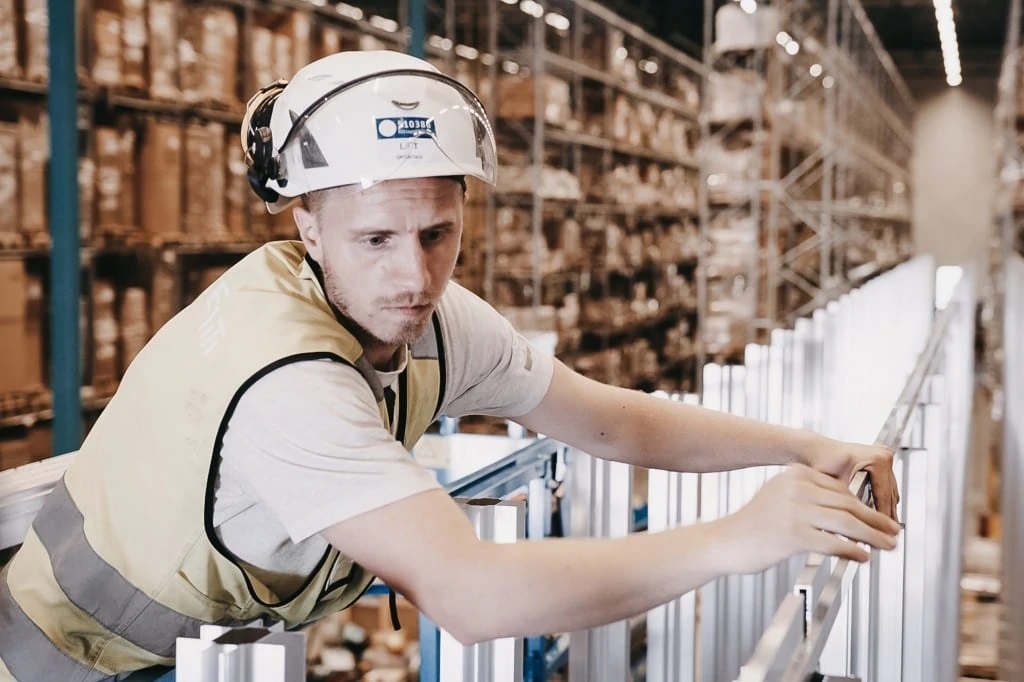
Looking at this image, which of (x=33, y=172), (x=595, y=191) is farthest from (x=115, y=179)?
(x=595, y=191)

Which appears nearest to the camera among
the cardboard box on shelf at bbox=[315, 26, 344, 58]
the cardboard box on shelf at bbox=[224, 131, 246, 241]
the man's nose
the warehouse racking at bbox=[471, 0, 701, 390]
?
the man's nose

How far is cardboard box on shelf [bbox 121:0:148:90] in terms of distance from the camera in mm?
4430

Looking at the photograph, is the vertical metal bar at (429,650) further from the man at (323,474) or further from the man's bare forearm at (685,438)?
the man's bare forearm at (685,438)

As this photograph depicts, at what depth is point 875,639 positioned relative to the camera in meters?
1.91

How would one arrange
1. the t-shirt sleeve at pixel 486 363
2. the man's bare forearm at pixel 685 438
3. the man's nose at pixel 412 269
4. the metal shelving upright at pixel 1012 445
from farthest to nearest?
the metal shelving upright at pixel 1012 445
the man's bare forearm at pixel 685 438
the t-shirt sleeve at pixel 486 363
the man's nose at pixel 412 269

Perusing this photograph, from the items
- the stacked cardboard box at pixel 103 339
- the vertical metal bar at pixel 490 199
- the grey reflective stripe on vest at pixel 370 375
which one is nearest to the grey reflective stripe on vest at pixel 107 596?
the grey reflective stripe on vest at pixel 370 375

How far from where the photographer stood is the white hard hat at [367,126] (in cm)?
157

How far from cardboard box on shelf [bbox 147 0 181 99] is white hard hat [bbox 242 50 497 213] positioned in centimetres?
317

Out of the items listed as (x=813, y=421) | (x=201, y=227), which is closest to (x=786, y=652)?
(x=813, y=421)

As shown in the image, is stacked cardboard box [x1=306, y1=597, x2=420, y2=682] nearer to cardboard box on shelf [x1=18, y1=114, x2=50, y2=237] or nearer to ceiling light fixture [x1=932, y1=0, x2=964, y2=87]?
cardboard box on shelf [x1=18, y1=114, x2=50, y2=237]

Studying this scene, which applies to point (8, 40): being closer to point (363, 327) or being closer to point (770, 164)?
point (363, 327)

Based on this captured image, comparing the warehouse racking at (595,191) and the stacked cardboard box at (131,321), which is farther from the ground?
the warehouse racking at (595,191)

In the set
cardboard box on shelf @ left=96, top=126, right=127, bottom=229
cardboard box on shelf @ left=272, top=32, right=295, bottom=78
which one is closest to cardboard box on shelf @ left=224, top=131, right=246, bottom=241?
cardboard box on shelf @ left=272, top=32, right=295, bottom=78

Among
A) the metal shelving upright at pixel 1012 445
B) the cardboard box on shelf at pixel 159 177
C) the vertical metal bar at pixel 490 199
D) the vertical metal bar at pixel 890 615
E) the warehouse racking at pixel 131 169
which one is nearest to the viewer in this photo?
the vertical metal bar at pixel 890 615
